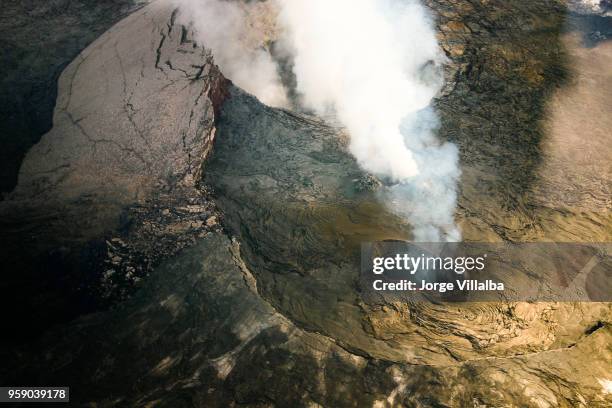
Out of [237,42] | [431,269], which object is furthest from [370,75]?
[431,269]

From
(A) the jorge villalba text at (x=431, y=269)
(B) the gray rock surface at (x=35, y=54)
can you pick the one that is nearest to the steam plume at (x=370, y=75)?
(A) the jorge villalba text at (x=431, y=269)

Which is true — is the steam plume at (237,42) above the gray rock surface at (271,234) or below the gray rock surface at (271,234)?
above

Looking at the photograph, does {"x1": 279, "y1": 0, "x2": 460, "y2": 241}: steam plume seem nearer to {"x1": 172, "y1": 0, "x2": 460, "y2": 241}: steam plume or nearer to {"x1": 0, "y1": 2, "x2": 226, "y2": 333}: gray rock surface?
{"x1": 172, "y1": 0, "x2": 460, "y2": 241}: steam plume

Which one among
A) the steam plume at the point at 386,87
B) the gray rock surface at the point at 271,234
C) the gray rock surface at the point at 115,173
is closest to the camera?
the gray rock surface at the point at 271,234

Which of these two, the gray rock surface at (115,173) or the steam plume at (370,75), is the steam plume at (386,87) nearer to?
the steam plume at (370,75)

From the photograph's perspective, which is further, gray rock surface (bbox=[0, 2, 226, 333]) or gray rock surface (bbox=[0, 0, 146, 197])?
gray rock surface (bbox=[0, 0, 146, 197])

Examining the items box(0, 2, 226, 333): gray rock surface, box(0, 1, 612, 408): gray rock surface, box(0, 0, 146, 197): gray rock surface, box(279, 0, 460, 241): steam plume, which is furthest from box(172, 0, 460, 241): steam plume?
box(0, 0, 146, 197): gray rock surface

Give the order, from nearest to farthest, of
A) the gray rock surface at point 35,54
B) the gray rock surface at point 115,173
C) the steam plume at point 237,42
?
the gray rock surface at point 115,173 → the gray rock surface at point 35,54 → the steam plume at point 237,42

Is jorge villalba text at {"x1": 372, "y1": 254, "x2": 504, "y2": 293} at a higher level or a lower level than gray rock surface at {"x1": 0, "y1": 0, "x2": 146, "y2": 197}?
lower
